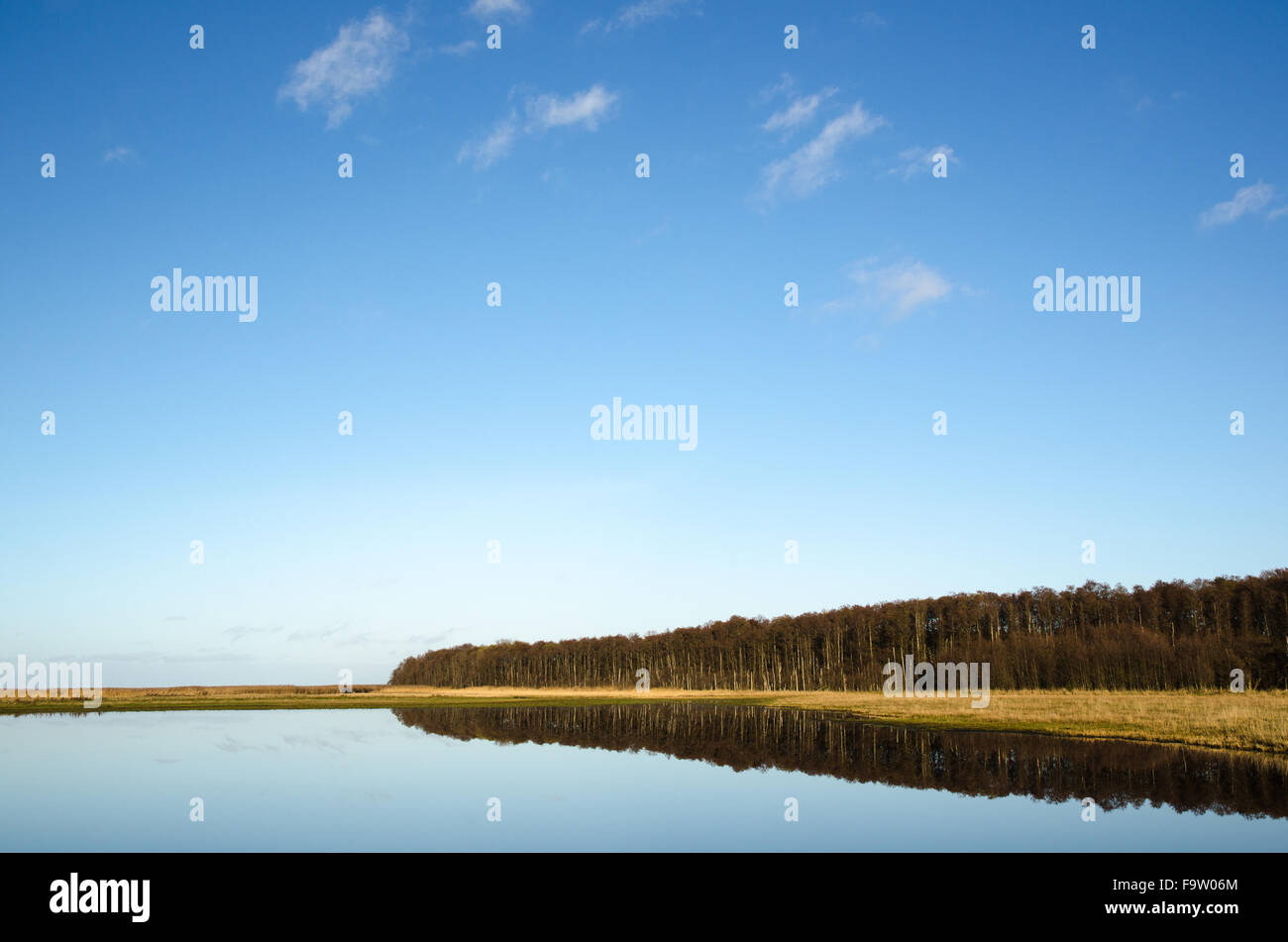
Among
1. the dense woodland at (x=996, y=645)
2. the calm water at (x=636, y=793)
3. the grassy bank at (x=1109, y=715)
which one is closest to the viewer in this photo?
the calm water at (x=636, y=793)

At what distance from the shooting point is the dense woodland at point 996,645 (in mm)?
74250

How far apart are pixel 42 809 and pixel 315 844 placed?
994 cm

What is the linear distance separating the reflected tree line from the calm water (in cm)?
15

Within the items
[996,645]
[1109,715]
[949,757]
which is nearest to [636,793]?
[949,757]

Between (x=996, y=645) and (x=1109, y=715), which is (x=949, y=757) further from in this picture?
(x=996, y=645)

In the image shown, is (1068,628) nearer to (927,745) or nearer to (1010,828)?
(927,745)

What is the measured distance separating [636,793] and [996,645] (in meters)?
78.6

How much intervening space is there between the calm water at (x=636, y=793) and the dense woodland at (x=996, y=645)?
49307 mm

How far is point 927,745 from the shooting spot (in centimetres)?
3419

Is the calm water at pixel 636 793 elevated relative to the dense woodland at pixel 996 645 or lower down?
elevated

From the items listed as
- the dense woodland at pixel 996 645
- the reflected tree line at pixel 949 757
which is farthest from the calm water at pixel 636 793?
the dense woodland at pixel 996 645

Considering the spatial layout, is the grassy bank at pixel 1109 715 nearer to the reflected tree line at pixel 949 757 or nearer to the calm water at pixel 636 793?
the reflected tree line at pixel 949 757

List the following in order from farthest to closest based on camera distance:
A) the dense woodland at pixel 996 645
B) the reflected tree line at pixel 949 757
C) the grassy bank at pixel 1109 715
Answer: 1. the dense woodland at pixel 996 645
2. the grassy bank at pixel 1109 715
3. the reflected tree line at pixel 949 757
